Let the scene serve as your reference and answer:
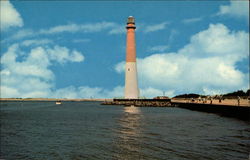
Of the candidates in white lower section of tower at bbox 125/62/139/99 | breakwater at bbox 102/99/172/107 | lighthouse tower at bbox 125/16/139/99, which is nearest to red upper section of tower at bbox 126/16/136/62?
lighthouse tower at bbox 125/16/139/99

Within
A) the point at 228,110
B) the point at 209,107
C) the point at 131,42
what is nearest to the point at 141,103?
the point at 131,42

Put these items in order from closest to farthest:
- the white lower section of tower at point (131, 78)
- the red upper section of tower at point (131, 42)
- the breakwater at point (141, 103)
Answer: the white lower section of tower at point (131, 78) → the red upper section of tower at point (131, 42) → the breakwater at point (141, 103)

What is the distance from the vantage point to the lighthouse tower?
2766 inches

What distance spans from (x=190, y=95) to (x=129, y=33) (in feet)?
204

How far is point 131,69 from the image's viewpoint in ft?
230

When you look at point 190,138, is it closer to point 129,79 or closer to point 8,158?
point 8,158

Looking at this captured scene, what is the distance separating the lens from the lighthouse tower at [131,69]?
230 ft

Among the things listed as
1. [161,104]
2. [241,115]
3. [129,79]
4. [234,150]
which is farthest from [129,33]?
[234,150]

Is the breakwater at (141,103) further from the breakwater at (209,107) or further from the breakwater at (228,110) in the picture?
the breakwater at (228,110)

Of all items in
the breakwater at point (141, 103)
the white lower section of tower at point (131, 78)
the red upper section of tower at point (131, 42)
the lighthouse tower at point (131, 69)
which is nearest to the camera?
the white lower section of tower at point (131, 78)

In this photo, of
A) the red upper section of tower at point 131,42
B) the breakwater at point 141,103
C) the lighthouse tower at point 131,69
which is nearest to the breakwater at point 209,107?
the breakwater at point 141,103

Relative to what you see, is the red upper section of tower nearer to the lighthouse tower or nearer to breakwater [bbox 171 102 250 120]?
the lighthouse tower

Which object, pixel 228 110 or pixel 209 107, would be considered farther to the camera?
pixel 209 107

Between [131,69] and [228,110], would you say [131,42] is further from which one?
[228,110]
